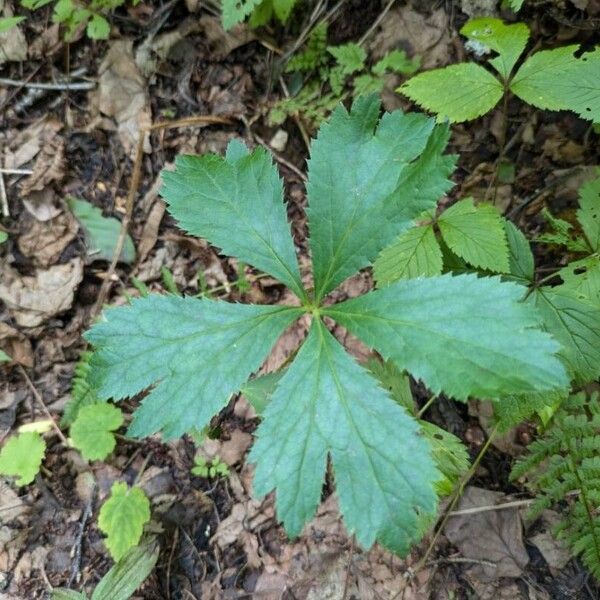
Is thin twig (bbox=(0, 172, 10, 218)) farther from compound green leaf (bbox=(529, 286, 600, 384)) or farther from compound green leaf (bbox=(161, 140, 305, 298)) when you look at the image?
compound green leaf (bbox=(529, 286, 600, 384))

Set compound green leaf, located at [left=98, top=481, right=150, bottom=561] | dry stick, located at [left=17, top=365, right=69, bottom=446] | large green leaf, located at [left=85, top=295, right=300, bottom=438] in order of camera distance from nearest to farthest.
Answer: large green leaf, located at [left=85, top=295, right=300, bottom=438], compound green leaf, located at [left=98, top=481, right=150, bottom=561], dry stick, located at [left=17, top=365, right=69, bottom=446]

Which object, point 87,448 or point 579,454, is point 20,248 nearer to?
point 87,448

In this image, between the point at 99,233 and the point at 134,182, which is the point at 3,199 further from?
the point at 134,182

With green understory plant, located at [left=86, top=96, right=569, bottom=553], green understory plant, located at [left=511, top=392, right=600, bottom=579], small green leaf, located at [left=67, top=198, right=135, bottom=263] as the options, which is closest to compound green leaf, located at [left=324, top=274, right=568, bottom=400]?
green understory plant, located at [left=86, top=96, right=569, bottom=553]

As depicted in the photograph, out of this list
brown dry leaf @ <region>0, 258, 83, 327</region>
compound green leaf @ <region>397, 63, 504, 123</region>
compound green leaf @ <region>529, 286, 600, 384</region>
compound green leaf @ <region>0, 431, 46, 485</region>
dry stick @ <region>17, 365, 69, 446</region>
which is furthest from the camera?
brown dry leaf @ <region>0, 258, 83, 327</region>

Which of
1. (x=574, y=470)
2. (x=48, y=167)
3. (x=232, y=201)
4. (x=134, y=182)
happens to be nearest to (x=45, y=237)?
(x=48, y=167)

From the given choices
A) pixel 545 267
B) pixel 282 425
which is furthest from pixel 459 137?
pixel 282 425

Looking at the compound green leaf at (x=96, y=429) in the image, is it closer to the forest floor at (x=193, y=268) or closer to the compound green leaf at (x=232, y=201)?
the forest floor at (x=193, y=268)
